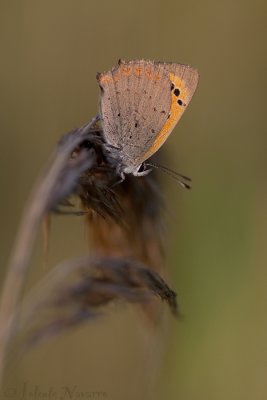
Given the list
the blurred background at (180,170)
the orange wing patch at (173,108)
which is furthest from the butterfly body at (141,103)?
the blurred background at (180,170)

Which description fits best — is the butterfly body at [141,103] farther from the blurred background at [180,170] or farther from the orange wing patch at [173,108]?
the blurred background at [180,170]

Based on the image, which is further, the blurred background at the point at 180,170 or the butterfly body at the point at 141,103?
the blurred background at the point at 180,170

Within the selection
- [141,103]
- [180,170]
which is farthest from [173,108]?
[180,170]

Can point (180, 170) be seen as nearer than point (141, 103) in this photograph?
No

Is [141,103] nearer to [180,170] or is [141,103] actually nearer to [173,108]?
[173,108]

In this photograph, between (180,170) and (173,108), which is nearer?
(173,108)

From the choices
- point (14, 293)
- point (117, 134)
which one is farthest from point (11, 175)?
point (14, 293)

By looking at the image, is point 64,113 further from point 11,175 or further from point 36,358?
point 36,358
